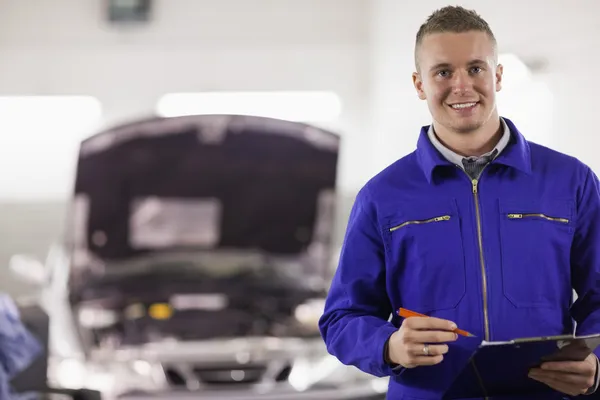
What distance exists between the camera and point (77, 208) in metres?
3.96

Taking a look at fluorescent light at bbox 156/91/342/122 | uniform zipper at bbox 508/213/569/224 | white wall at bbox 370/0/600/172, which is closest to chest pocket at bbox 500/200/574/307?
uniform zipper at bbox 508/213/569/224

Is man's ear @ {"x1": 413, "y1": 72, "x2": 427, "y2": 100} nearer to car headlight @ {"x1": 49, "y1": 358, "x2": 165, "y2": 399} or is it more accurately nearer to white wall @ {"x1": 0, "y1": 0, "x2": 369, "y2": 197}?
car headlight @ {"x1": 49, "y1": 358, "x2": 165, "y2": 399}

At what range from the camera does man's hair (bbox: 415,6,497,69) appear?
1.35 m

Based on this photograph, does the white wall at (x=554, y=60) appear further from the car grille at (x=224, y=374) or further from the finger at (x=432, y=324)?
the finger at (x=432, y=324)

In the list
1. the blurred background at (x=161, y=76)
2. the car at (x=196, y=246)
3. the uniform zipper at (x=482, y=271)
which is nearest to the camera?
the uniform zipper at (x=482, y=271)

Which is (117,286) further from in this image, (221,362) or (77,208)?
(221,362)

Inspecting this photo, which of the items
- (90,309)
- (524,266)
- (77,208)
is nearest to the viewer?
(524,266)

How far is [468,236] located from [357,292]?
0.20m

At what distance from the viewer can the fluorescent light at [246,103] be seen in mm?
6113

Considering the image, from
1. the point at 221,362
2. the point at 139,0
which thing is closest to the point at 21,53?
the point at 139,0

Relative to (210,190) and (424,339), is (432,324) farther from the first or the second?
(210,190)

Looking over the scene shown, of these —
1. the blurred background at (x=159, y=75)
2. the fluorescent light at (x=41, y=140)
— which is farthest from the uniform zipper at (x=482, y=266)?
the fluorescent light at (x=41, y=140)

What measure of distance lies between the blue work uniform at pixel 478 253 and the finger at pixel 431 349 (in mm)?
73

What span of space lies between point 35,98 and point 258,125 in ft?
8.63
